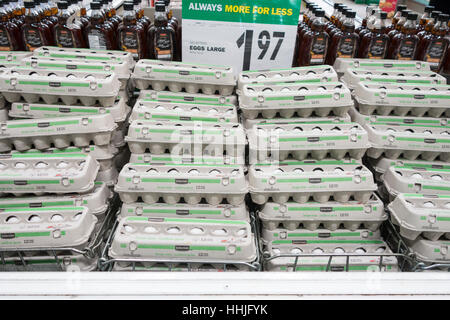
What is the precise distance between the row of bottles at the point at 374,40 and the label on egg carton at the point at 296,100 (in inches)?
29.8

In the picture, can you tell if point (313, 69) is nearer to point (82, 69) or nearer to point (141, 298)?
point (82, 69)

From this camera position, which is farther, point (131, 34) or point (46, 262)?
point (131, 34)

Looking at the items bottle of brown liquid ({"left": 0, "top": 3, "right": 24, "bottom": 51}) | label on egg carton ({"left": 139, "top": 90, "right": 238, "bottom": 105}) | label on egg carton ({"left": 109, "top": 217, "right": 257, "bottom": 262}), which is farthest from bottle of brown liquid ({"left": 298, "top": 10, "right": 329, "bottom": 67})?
bottle of brown liquid ({"left": 0, "top": 3, "right": 24, "bottom": 51})

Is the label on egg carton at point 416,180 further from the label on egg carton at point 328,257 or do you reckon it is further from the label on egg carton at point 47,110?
the label on egg carton at point 47,110

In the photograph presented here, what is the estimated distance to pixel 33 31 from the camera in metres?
2.71

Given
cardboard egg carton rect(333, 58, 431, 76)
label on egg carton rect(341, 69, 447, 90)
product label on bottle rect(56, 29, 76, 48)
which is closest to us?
label on egg carton rect(341, 69, 447, 90)

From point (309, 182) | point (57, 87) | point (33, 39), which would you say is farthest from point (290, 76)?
point (33, 39)

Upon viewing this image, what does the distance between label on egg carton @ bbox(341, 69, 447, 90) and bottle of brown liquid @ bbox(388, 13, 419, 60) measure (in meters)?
0.32

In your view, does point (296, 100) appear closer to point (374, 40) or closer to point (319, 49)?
point (319, 49)

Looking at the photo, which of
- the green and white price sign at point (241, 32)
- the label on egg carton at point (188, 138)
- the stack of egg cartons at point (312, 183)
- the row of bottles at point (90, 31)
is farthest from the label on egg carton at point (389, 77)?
the row of bottles at point (90, 31)

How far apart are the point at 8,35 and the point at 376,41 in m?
2.91

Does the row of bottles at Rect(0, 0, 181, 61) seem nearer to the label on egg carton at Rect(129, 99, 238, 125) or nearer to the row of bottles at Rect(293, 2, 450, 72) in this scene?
the label on egg carton at Rect(129, 99, 238, 125)

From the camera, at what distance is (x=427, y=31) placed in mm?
2916

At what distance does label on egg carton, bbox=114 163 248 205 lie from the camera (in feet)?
5.96
